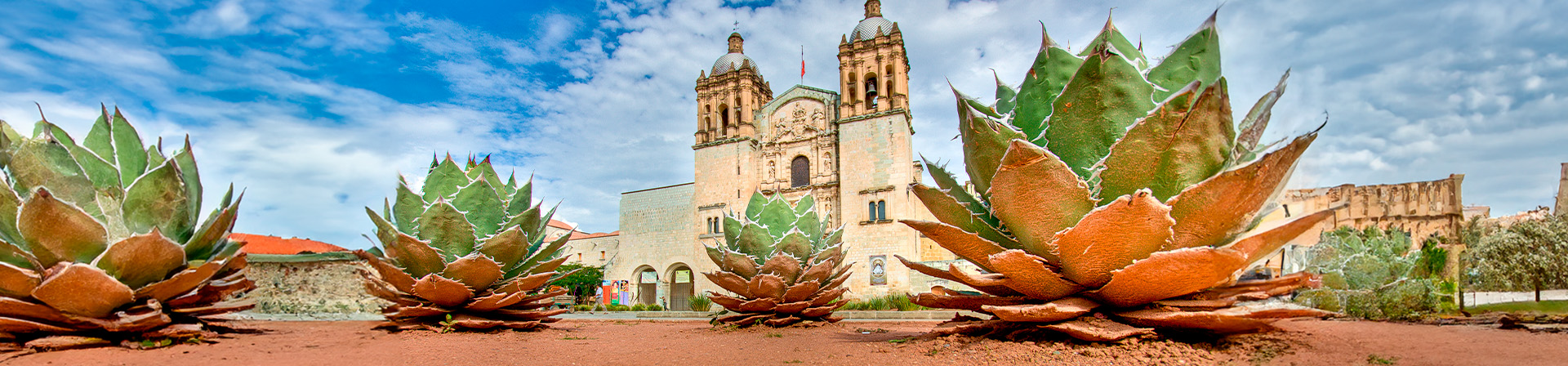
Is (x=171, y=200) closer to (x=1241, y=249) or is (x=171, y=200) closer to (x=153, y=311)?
(x=153, y=311)

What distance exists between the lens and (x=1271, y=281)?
184cm

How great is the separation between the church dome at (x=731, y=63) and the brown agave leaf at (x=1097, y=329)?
29.2 meters

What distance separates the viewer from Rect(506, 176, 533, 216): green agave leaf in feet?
14.4

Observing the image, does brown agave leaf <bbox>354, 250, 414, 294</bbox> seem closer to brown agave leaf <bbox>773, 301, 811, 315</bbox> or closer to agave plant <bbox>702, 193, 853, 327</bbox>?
agave plant <bbox>702, 193, 853, 327</bbox>

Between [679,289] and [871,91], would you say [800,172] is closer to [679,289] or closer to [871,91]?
[871,91]

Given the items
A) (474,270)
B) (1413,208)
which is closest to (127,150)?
(474,270)

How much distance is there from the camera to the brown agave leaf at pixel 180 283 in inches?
108

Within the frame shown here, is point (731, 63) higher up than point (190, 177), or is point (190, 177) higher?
point (731, 63)

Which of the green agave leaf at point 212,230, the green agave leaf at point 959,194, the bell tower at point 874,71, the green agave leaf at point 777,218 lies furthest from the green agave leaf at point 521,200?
the bell tower at point 874,71

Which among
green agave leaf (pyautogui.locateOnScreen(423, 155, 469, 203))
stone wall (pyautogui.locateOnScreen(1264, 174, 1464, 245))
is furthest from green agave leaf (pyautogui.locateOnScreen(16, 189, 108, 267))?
stone wall (pyautogui.locateOnScreen(1264, 174, 1464, 245))

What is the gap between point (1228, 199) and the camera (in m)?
1.69

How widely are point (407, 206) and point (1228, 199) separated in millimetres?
4145

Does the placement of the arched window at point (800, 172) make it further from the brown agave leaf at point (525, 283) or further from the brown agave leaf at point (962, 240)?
the brown agave leaf at point (962, 240)

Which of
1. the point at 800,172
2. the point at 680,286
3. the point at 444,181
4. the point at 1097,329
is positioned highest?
the point at 800,172
